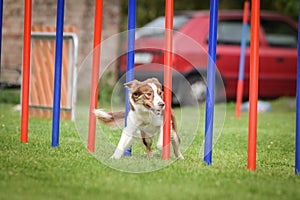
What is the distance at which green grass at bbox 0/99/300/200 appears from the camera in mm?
4055

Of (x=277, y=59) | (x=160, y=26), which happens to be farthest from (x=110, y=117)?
(x=277, y=59)

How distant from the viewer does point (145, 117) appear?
16.7 ft

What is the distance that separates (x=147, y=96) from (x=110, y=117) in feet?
1.89

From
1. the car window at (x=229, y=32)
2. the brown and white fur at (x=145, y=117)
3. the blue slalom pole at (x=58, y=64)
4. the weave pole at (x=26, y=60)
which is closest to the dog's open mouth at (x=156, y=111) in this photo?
Result: the brown and white fur at (x=145, y=117)

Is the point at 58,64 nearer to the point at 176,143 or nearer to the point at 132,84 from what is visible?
the point at 132,84

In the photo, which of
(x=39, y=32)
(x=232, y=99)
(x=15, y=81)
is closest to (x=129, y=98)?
(x=39, y=32)

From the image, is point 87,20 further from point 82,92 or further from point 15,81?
point 82,92

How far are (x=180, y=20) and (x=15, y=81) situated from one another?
3270mm

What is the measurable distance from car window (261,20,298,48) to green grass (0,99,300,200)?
664 cm

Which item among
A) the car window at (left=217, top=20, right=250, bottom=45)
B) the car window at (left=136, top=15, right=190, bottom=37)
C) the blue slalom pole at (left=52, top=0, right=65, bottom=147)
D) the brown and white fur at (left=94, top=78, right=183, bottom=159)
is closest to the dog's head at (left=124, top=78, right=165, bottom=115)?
the brown and white fur at (left=94, top=78, right=183, bottom=159)

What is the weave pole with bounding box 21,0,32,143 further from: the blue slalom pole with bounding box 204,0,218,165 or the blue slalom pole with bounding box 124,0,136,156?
the blue slalom pole with bounding box 204,0,218,165

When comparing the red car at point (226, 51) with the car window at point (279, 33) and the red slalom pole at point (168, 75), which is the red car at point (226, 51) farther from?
the red slalom pole at point (168, 75)

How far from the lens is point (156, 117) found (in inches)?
200

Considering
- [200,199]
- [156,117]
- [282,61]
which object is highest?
[282,61]
